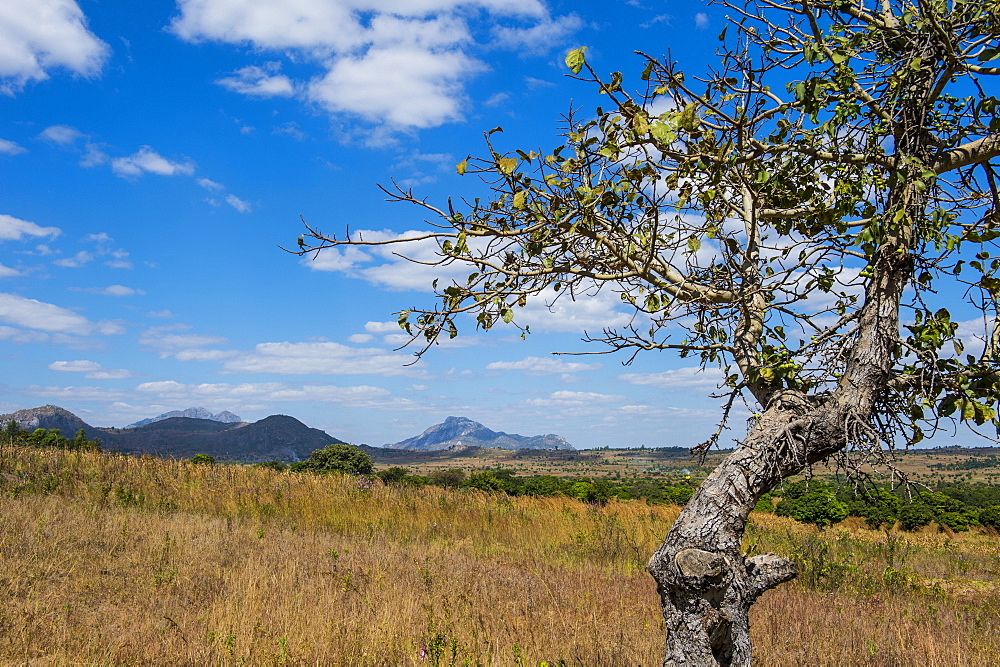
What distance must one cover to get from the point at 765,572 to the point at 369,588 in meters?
4.80

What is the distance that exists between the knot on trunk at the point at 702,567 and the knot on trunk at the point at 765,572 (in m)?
0.29

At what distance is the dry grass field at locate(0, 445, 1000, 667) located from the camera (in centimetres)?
484

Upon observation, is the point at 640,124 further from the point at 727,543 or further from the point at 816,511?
the point at 816,511

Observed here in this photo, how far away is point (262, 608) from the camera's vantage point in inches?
220

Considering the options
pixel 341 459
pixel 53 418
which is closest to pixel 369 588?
pixel 341 459

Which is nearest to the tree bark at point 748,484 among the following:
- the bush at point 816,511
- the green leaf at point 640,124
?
the green leaf at point 640,124

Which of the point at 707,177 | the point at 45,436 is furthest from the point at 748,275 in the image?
the point at 45,436

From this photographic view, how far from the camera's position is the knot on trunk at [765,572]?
3.10m

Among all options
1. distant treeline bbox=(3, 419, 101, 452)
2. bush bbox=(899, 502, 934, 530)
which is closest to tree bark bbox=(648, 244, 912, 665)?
distant treeline bbox=(3, 419, 101, 452)

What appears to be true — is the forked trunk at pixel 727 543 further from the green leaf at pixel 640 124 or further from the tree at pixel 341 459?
the tree at pixel 341 459

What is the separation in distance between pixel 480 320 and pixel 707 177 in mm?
1565

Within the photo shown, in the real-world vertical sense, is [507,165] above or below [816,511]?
above

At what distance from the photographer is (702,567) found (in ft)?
9.41

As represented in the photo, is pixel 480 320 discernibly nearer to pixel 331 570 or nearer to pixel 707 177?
pixel 707 177
